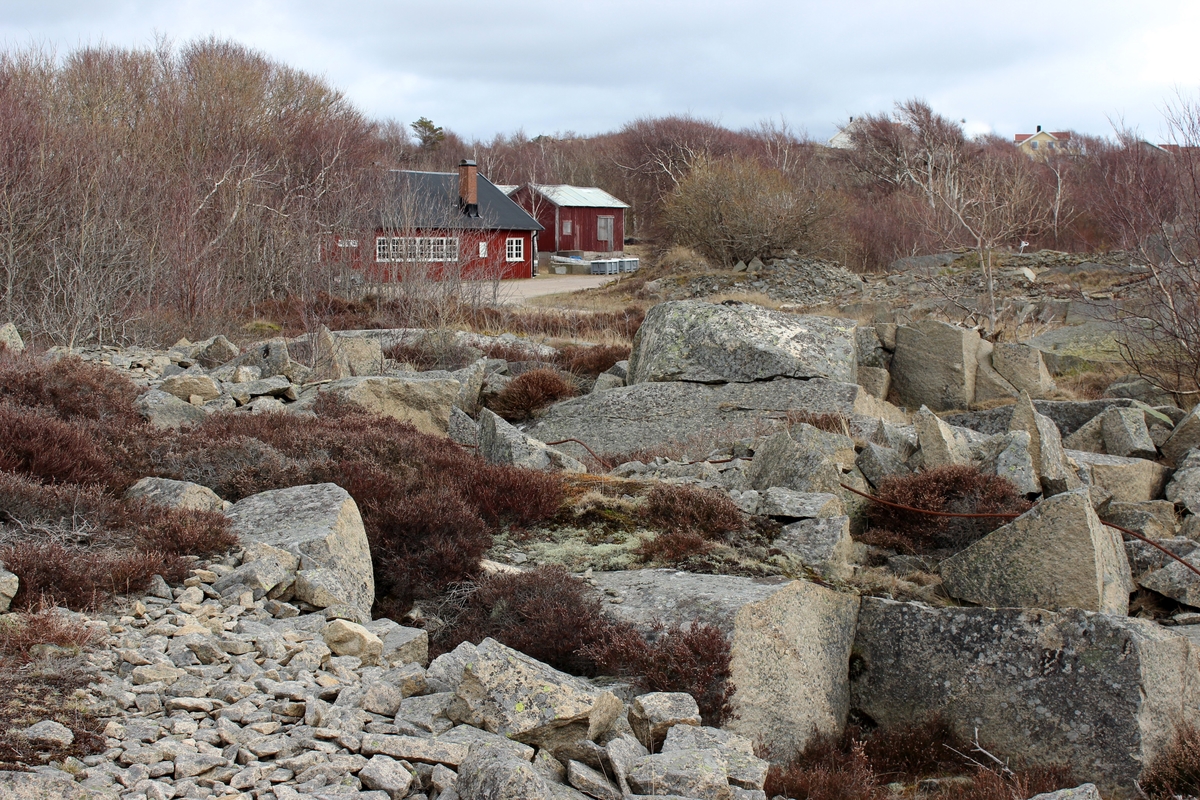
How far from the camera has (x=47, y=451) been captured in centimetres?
503

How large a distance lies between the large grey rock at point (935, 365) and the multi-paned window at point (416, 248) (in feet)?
32.6

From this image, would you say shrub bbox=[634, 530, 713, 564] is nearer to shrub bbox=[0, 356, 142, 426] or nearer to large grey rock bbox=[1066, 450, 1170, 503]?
large grey rock bbox=[1066, 450, 1170, 503]

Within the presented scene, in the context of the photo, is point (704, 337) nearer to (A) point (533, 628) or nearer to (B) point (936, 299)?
(A) point (533, 628)

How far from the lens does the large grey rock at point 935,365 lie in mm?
10820

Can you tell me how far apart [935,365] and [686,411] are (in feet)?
10.9

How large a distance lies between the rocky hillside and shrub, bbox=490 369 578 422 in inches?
129

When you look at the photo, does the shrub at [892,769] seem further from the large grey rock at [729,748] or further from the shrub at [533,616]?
the shrub at [533,616]

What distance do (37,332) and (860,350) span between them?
511 inches

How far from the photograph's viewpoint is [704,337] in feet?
35.1

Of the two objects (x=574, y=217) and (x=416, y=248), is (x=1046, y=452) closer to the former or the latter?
(x=416, y=248)

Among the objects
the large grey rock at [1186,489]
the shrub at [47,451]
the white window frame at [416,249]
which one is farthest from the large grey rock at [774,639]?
the white window frame at [416,249]

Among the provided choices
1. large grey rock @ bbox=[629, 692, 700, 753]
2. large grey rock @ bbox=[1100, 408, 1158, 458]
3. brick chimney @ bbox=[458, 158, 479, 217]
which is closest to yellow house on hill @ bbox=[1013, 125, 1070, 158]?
brick chimney @ bbox=[458, 158, 479, 217]

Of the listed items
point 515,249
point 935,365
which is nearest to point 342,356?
point 935,365

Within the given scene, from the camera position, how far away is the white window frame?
1802 centimetres
